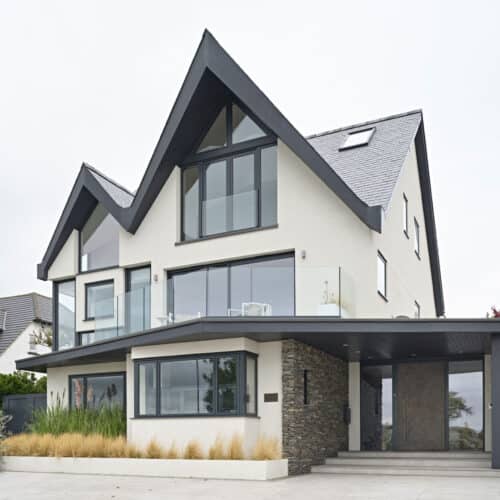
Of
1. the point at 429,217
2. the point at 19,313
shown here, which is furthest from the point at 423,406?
the point at 19,313

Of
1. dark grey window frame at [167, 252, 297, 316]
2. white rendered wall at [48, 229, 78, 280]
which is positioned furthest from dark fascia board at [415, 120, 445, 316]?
white rendered wall at [48, 229, 78, 280]

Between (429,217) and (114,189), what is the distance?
10631mm

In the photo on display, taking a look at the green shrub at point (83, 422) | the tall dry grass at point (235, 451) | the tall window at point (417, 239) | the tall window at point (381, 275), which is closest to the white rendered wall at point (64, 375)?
the green shrub at point (83, 422)

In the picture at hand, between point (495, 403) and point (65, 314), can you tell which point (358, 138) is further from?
point (65, 314)

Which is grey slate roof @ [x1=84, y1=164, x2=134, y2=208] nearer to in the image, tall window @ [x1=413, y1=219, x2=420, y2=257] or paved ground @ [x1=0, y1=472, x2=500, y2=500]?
tall window @ [x1=413, y1=219, x2=420, y2=257]

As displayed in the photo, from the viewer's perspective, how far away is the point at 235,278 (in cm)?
1952

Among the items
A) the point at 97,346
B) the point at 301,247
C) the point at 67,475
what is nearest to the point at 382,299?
the point at 301,247

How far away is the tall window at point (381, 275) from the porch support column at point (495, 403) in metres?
3.70

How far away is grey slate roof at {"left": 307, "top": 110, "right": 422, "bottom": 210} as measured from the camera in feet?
68.5

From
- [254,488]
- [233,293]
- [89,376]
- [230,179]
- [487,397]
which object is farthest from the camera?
[89,376]

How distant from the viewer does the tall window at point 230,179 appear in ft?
68.7

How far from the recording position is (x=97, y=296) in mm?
24141

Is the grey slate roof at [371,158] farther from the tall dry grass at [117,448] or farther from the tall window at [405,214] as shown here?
the tall dry grass at [117,448]

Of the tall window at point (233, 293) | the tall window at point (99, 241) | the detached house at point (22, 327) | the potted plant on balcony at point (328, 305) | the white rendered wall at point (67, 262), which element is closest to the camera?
the potted plant on balcony at point (328, 305)
